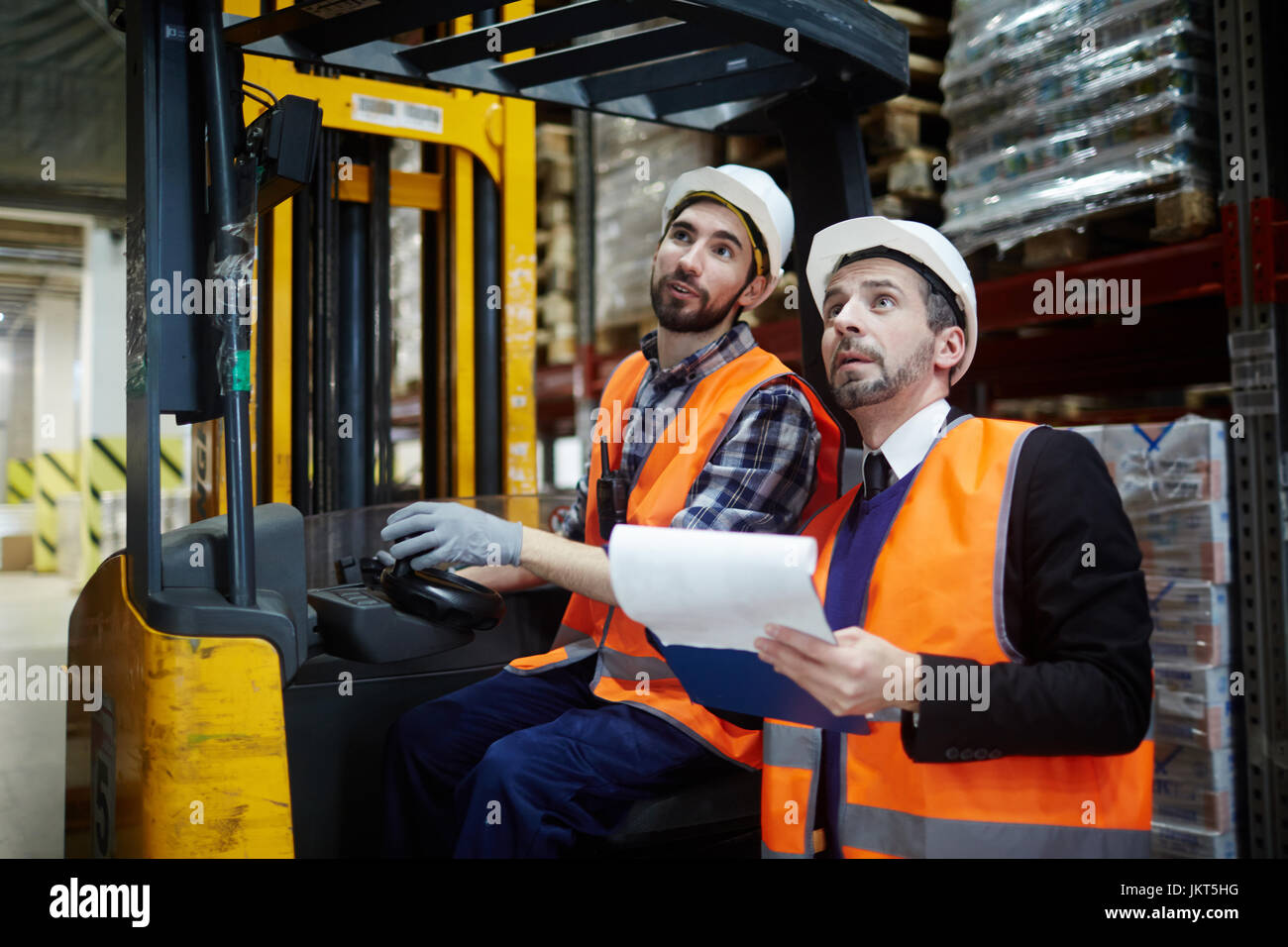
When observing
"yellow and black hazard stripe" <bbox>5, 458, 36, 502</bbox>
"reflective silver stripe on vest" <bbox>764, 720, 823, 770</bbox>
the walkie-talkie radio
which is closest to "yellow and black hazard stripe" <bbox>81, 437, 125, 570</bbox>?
"yellow and black hazard stripe" <bbox>5, 458, 36, 502</bbox>

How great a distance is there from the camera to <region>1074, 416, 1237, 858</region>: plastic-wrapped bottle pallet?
275 cm

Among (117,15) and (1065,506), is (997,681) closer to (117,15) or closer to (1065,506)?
(1065,506)

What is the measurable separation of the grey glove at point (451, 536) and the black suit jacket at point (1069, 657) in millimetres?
799

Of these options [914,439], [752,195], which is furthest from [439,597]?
[752,195]

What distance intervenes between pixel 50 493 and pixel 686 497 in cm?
1553

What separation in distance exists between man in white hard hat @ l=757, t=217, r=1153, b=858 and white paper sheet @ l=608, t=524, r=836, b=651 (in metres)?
0.06

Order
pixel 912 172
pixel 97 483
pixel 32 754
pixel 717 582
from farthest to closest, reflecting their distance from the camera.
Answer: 1. pixel 97 483
2. pixel 32 754
3. pixel 912 172
4. pixel 717 582

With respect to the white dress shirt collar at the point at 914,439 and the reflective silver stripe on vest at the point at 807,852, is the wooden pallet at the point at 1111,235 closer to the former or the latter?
the white dress shirt collar at the point at 914,439

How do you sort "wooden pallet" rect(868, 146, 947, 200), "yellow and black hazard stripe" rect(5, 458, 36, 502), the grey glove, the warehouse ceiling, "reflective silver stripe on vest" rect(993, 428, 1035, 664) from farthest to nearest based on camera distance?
"yellow and black hazard stripe" rect(5, 458, 36, 502)
the warehouse ceiling
"wooden pallet" rect(868, 146, 947, 200)
the grey glove
"reflective silver stripe on vest" rect(993, 428, 1035, 664)

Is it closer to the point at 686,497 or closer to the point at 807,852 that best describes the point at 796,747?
the point at 807,852

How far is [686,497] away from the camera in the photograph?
2.00 meters

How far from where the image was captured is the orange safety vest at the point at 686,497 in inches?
76.4

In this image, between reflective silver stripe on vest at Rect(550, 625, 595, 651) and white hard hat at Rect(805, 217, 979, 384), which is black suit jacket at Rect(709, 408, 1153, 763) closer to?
white hard hat at Rect(805, 217, 979, 384)

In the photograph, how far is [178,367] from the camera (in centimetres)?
162
